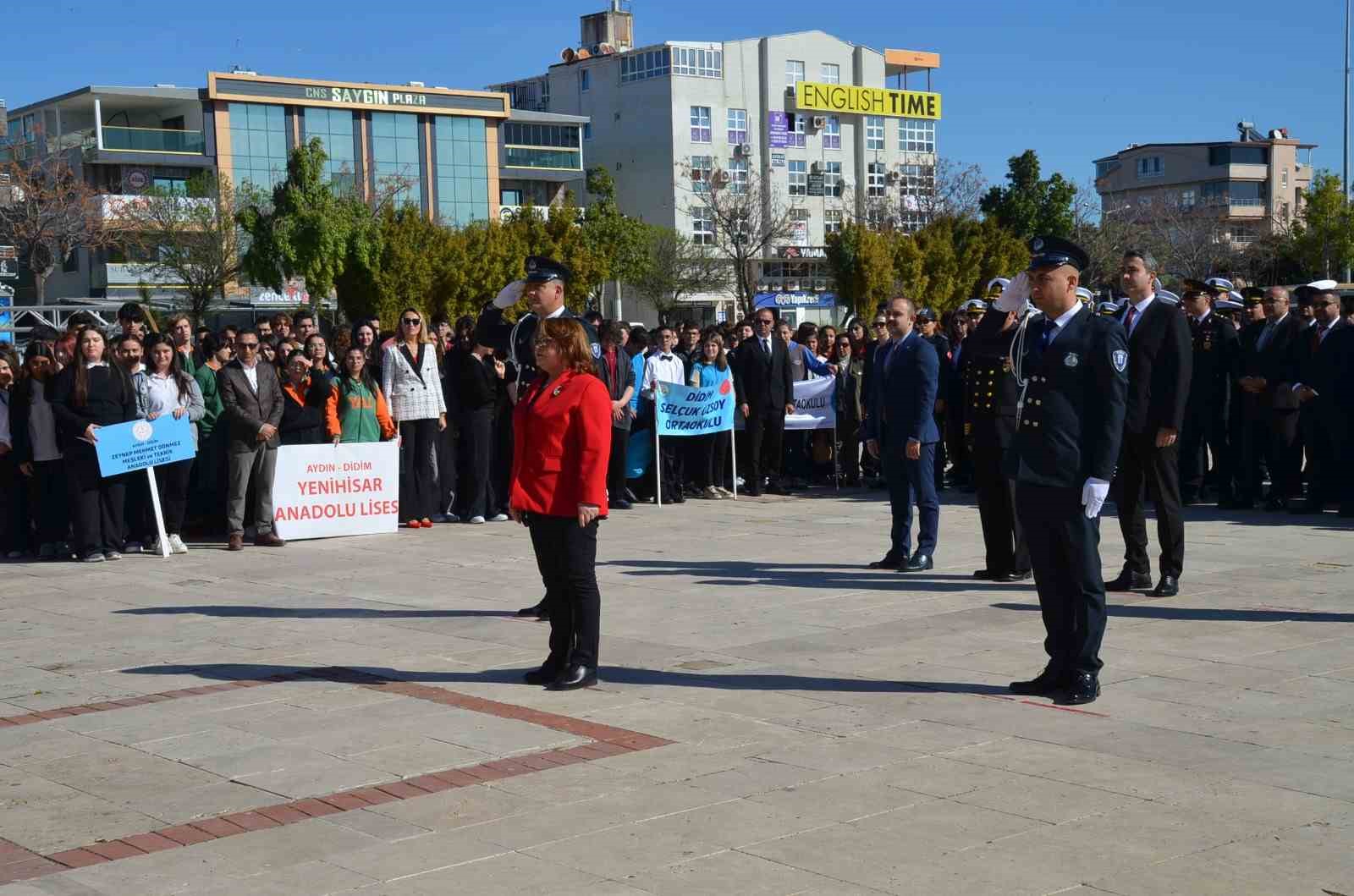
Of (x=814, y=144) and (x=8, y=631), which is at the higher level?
(x=814, y=144)

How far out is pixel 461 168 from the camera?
91.2 m

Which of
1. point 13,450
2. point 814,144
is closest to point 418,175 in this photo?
point 814,144

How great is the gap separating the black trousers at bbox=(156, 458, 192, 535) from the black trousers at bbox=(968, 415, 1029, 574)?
715cm

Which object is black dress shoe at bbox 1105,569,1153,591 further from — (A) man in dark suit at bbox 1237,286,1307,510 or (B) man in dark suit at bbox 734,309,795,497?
(B) man in dark suit at bbox 734,309,795,497

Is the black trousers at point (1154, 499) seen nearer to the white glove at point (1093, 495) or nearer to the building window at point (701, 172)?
the white glove at point (1093, 495)

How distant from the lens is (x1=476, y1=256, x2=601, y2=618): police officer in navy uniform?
948cm

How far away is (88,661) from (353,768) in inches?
127

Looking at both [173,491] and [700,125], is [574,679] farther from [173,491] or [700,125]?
[700,125]

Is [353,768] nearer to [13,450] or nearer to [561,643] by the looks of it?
[561,643]

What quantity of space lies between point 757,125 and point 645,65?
27.1 feet

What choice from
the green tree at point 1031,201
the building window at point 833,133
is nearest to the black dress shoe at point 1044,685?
the green tree at point 1031,201

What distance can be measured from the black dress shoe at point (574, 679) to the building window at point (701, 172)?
86.8 meters

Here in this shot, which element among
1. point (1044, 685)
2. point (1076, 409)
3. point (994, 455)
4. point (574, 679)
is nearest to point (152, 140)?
point (994, 455)

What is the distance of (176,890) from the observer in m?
5.00
